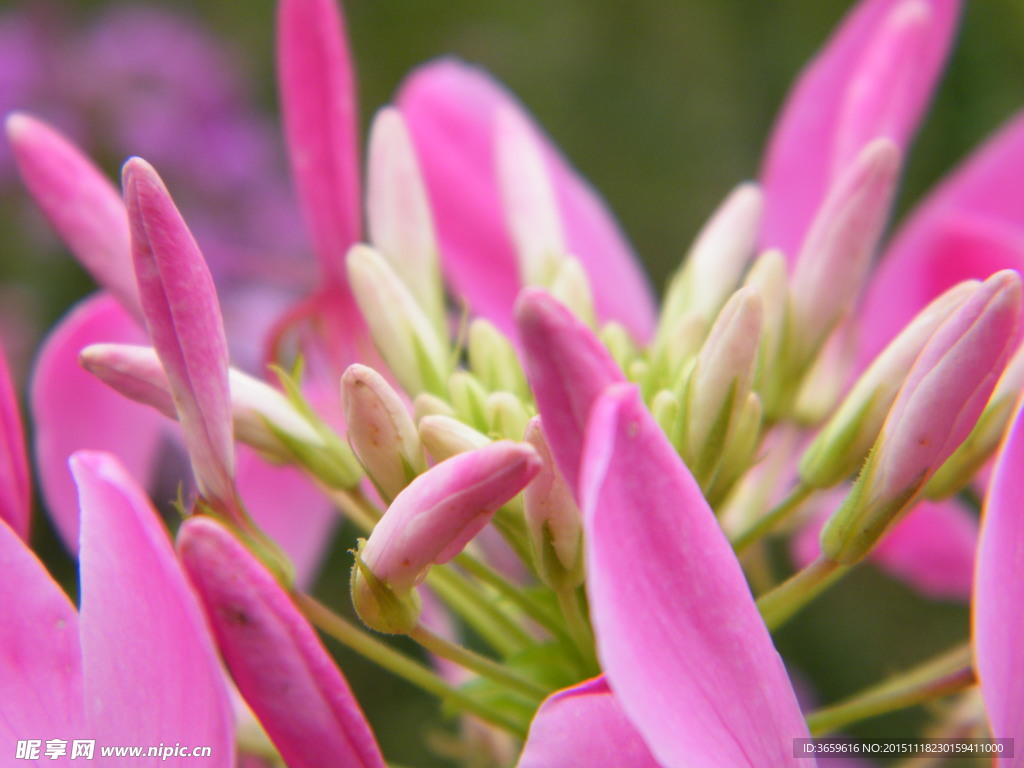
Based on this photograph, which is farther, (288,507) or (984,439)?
(288,507)

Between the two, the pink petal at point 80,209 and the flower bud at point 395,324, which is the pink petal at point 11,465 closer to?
the pink petal at point 80,209

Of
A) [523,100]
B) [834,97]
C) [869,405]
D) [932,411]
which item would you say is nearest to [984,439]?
[869,405]

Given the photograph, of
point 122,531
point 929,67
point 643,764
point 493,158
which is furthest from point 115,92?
point 643,764

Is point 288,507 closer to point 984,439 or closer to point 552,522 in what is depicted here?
point 552,522

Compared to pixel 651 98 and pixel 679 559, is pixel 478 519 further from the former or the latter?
pixel 651 98

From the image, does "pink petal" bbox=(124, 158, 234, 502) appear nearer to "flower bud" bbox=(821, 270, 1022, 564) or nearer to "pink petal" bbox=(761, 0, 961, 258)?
"flower bud" bbox=(821, 270, 1022, 564)

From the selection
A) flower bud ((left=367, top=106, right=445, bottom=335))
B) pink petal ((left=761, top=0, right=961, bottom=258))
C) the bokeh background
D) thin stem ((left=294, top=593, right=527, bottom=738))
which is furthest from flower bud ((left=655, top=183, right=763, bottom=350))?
the bokeh background

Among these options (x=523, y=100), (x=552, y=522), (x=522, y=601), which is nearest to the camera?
(x=552, y=522)
